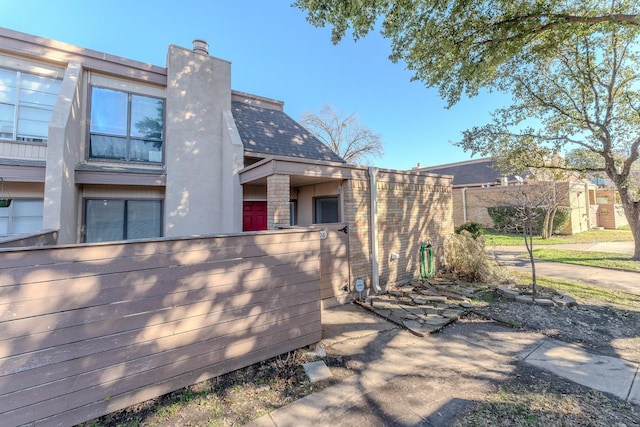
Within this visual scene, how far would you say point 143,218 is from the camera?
307 inches

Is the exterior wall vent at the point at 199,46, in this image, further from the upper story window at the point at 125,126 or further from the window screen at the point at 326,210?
the window screen at the point at 326,210

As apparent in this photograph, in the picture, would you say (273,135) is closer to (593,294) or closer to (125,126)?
(125,126)

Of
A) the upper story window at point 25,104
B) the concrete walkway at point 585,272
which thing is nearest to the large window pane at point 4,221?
the upper story window at point 25,104

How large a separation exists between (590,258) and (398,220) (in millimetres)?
9503

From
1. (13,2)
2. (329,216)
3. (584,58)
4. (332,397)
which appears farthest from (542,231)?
(13,2)

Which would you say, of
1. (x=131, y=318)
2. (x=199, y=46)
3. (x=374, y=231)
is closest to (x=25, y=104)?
(x=199, y=46)

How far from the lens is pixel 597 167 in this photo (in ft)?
33.3

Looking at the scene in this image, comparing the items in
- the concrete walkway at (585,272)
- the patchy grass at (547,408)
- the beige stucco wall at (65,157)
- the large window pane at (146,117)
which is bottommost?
the patchy grass at (547,408)

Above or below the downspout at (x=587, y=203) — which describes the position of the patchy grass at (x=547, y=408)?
below

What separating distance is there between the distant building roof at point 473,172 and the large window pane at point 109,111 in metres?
25.0

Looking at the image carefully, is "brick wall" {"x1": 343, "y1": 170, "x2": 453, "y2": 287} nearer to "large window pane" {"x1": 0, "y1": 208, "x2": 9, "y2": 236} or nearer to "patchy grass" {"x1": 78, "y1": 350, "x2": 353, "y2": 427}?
"patchy grass" {"x1": 78, "y1": 350, "x2": 353, "y2": 427}

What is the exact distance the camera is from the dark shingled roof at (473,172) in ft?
76.5

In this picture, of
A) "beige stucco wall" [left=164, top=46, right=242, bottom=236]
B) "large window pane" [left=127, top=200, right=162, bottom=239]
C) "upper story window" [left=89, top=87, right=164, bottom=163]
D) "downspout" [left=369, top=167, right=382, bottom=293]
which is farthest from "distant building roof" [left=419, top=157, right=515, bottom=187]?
"large window pane" [left=127, top=200, right=162, bottom=239]

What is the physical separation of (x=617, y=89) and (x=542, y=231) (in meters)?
10.5
